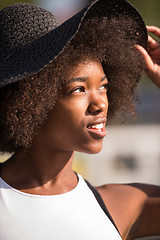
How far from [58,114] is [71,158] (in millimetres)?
386

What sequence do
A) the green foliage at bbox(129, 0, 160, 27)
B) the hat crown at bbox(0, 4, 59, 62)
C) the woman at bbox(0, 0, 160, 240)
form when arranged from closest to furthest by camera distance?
the woman at bbox(0, 0, 160, 240) < the hat crown at bbox(0, 4, 59, 62) < the green foliage at bbox(129, 0, 160, 27)

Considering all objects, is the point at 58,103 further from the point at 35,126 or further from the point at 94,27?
Result: the point at 94,27

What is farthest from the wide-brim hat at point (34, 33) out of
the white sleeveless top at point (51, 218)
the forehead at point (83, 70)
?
the white sleeveless top at point (51, 218)

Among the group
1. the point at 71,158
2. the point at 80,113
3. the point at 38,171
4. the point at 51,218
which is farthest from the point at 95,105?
the point at 51,218

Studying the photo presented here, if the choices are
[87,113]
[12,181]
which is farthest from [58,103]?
[12,181]

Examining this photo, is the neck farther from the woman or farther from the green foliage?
the green foliage

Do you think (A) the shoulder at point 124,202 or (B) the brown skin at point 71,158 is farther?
(A) the shoulder at point 124,202

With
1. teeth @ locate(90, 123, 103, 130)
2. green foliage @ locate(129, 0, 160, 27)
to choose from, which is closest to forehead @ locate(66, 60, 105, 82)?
teeth @ locate(90, 123, 103, 130)

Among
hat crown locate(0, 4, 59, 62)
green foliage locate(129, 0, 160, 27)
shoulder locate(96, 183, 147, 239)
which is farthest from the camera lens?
green foliage locate(129, 0, 160, 27)

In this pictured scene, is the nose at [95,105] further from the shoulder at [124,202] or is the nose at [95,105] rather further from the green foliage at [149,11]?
the green foliage at [149,11]

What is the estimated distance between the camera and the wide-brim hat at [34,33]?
84.9 inches

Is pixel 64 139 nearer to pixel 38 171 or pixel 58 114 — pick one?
pixel 58 114

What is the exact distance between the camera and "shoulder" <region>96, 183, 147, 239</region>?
2.61m

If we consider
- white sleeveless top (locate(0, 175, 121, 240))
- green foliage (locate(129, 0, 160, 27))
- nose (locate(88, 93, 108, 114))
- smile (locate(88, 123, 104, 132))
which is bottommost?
green foliage (locate(129, 0, 160, 27))
